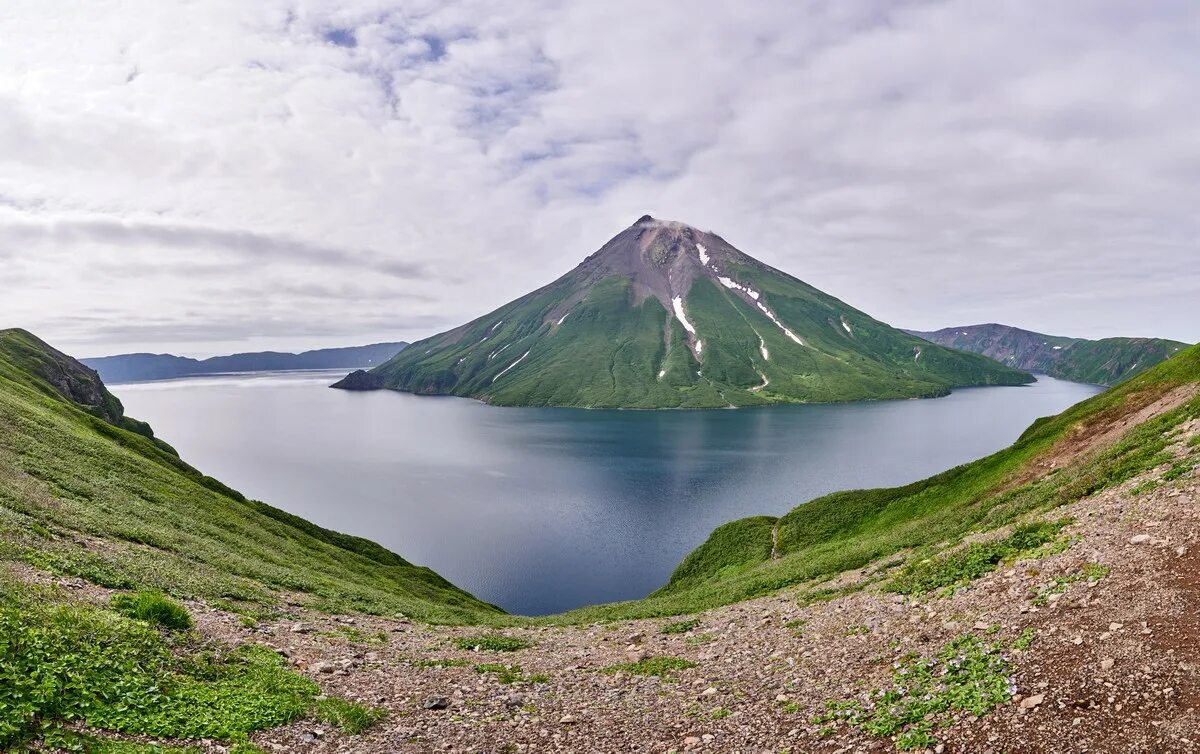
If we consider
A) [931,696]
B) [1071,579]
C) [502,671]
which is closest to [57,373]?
[502,671]

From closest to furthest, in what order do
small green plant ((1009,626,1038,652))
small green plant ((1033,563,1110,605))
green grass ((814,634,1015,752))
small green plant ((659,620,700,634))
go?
1. green grass ((814,634,1015,752))
2. small green plant ((1009,626,1038,652))
3. small green plant ((1033,563,1110,605))
4. small green plant ((659,620,700,634))

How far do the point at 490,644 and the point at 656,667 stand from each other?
29.1 feet

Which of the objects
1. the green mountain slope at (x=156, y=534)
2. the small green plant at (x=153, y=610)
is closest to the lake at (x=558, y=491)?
the green mountain slope at (x=156, y=534)

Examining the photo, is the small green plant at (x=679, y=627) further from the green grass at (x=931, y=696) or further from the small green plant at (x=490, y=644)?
the green grass at (x=931, y=696)

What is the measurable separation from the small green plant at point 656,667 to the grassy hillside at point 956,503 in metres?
10.8

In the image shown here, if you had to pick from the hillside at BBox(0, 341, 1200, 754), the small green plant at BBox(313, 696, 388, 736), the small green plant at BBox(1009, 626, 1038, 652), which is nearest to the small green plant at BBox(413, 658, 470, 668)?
the hillside at BBox(0, 341, 1200, 754)

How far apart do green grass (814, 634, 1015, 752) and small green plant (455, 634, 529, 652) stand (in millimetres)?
15432

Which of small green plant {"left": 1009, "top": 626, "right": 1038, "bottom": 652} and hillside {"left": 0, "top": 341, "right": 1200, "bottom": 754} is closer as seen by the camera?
hillside {"left": 0, "top": 341, "right": 1200, "bottom": 754}

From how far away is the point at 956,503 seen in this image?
42.8 m

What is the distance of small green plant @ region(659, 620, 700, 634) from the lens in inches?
1071

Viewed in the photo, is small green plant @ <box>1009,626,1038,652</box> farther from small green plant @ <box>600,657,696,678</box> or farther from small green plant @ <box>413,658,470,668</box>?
small green plant @ <box>413,658,470,668</box>

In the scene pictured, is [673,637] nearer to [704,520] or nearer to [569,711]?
[569,711]

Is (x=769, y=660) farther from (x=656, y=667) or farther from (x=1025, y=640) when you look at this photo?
(x=1025, y=640)

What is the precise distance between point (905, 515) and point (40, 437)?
7092cm
